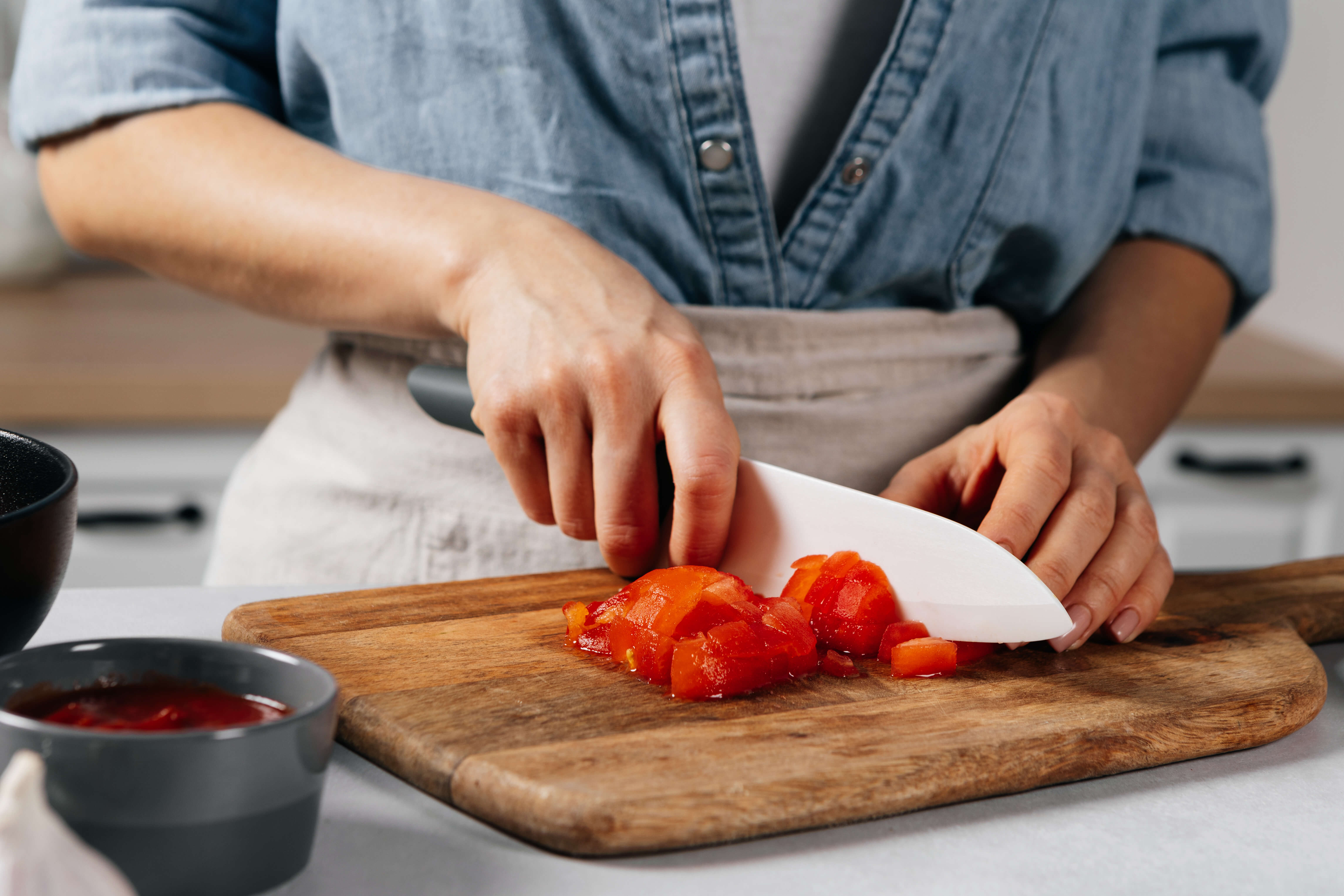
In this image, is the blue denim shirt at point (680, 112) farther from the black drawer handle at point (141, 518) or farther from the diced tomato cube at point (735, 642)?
the black drawer handle at point (141, 518)

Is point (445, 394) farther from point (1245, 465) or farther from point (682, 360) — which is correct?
point (1245, 465)

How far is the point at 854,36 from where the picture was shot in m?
1.06

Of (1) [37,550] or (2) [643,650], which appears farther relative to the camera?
(2) [643,650]

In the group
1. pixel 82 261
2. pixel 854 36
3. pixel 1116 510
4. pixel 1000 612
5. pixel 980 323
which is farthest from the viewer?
pixel 82 261

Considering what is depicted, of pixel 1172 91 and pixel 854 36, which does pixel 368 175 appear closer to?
pixel 854 36

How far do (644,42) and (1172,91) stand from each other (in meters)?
0.62

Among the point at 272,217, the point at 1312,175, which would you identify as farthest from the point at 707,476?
the point at 1312,175

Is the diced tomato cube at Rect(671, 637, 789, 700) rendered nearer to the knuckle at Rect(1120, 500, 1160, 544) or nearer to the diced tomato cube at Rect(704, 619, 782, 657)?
the diced tomato cube at Rect(704, 619, 782, 657)

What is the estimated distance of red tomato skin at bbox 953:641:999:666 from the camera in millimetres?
787

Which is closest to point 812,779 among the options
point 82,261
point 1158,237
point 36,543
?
point 36,543

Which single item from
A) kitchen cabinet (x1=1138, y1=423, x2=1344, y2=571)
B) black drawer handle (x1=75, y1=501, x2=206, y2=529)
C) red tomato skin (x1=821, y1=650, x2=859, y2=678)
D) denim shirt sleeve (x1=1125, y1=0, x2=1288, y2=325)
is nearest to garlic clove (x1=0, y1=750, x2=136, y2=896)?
red tomato skin (x1=821, y1=650, x2=859, y2=678)

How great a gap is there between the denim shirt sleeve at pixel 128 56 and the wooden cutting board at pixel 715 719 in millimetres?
473

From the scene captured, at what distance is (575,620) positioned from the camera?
795 millimetres

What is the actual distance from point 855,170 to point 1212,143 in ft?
1.56
